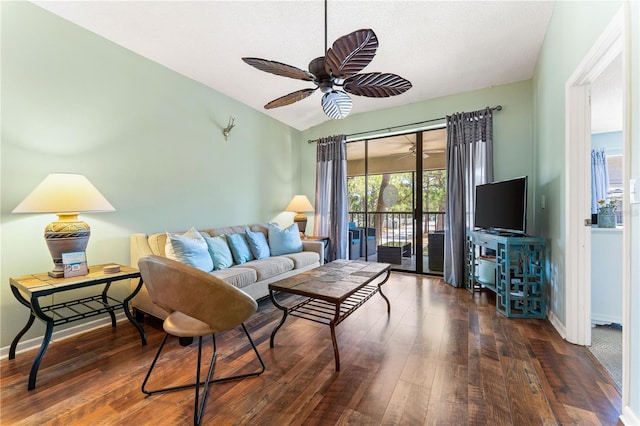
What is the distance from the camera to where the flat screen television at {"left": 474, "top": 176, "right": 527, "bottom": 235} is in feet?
8.96

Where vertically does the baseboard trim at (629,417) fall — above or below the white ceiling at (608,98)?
below

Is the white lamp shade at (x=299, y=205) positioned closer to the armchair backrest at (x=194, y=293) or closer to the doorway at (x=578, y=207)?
the armchair backrest at (x=194, y=293)

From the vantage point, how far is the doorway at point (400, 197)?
165 inches

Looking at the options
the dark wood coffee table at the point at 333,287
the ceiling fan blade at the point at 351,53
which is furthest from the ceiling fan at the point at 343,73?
the dark wood coffee table at the point at 333,287

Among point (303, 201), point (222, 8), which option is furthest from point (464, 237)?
point (222, 8)

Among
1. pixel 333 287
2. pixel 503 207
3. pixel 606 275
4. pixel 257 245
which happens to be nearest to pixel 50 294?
pixel 257 245

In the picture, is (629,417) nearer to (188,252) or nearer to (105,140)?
(188,252)

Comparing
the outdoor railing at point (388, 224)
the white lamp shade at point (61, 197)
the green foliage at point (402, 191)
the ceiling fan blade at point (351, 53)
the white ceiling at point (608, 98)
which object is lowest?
the outdoor railing at point (388, 224)

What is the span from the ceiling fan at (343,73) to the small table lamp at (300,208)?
7.63ft

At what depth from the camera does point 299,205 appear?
4.65 m

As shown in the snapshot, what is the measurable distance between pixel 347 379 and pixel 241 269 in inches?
59.8

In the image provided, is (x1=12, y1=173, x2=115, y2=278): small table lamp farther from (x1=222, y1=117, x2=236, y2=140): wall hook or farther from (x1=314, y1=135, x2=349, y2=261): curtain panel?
(x1=314, y1=135, x2=349, y2=261): curtain panel

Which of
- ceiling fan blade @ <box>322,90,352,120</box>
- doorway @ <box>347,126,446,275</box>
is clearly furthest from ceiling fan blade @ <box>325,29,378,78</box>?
doorway @ <box>347,126,446,275</box>

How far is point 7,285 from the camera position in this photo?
6.74 ft
